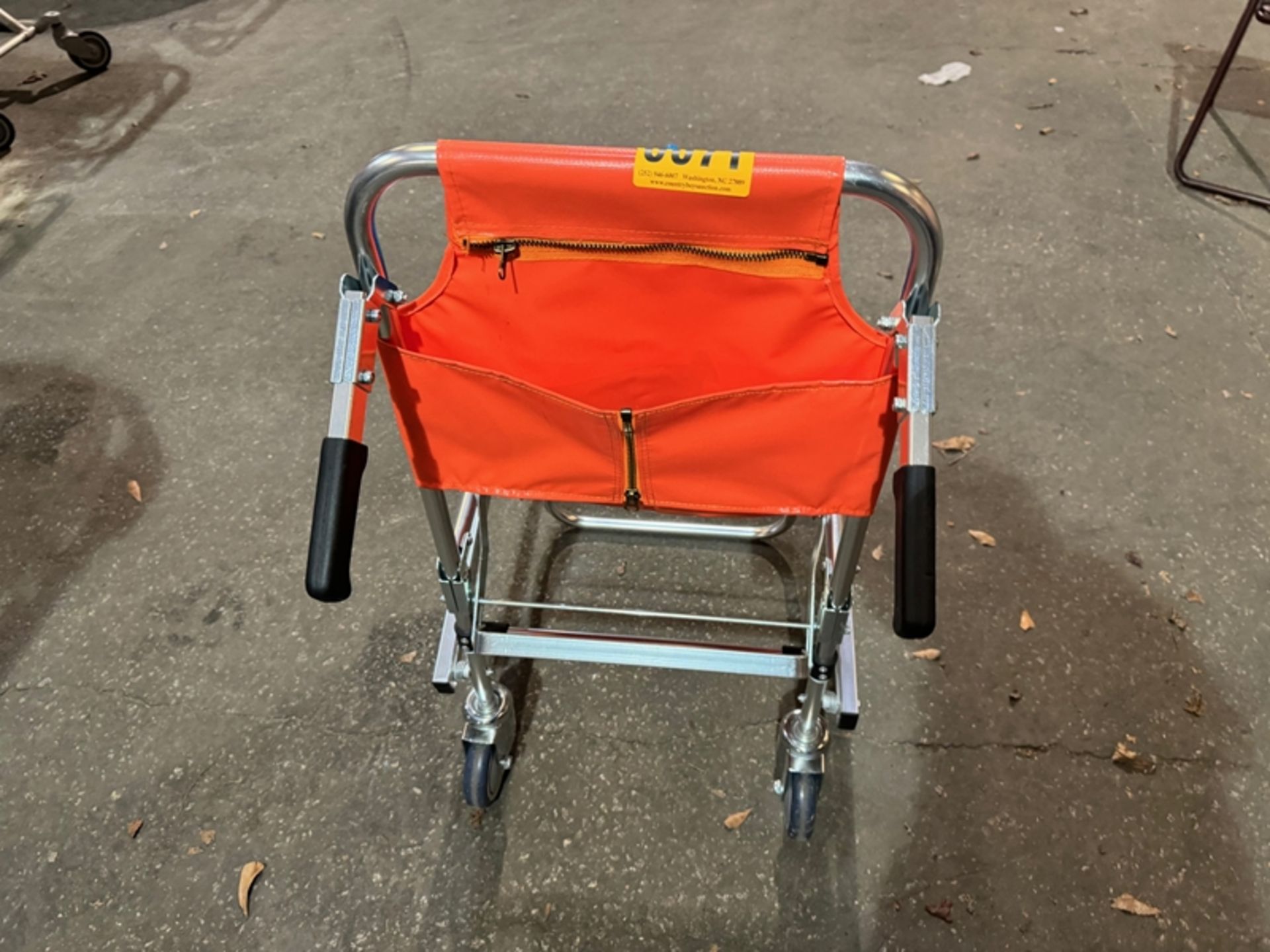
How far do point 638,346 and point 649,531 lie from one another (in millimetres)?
878

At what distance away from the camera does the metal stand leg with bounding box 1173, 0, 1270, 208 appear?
99.0 inches

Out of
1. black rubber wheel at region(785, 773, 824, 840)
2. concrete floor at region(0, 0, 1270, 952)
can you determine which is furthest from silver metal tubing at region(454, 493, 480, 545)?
black rubber wheel at region(785, 773, 824, 840)

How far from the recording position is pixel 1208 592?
1.81 m

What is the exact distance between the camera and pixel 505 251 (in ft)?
3.22

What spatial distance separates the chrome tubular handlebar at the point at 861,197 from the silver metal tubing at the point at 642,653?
0.64 m

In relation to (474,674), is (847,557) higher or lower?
higher

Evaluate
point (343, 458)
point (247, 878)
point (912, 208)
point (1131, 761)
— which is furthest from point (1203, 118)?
point (247, 878)

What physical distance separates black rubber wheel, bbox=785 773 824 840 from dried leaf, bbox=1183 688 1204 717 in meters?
0.78

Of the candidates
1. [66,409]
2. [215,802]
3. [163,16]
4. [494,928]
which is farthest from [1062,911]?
[163,16]

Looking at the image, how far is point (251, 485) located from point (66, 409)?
63 centimetres

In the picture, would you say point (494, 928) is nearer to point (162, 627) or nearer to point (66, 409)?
point (162, 627)

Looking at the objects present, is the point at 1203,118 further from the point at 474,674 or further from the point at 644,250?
the point at 474,674

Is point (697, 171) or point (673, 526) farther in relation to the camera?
point (673, 526)

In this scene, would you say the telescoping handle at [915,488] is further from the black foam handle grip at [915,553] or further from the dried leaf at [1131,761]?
the dried leaf at [1131,761]
